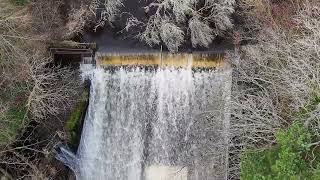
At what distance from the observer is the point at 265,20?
14242 mm

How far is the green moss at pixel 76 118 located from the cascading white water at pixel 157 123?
0.72 feet

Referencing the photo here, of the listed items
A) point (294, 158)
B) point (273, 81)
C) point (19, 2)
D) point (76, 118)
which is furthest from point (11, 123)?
point (294, 158)

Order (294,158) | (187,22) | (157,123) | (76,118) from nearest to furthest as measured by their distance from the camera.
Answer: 1. (294,158)
2. (187,22)
3. (157,123)
4. (76,118)

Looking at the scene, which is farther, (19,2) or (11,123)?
(19,2)

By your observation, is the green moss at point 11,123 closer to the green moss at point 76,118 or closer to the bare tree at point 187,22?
the green moss at point 76,118

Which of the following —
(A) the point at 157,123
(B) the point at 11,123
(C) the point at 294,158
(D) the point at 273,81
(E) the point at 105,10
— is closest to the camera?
(C) the point at 294,158

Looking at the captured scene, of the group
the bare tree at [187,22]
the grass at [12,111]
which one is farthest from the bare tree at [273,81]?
the grass at [12,111]

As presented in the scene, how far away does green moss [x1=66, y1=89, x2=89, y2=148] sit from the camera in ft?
51.5

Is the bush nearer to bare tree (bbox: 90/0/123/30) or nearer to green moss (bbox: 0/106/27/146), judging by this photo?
bare tree (bbox: 90/0/123/30)

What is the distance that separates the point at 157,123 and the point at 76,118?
106 inches

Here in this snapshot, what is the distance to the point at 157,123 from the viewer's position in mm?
15641

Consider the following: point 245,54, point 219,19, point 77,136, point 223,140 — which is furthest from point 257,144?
point 77,136

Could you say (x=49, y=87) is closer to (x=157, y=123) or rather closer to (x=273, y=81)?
(x=157, y=123)

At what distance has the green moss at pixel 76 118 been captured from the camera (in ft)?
51.5
